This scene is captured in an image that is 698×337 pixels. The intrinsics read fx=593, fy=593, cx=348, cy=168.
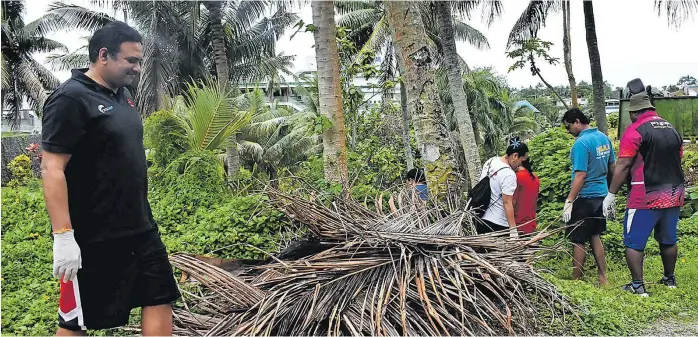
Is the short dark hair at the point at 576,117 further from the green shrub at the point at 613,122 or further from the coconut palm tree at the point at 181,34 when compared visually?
the green shrub at the point at 613,122

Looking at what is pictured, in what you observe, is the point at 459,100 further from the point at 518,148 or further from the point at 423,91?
the point at 518,148

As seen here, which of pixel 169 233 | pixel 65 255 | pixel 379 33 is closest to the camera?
pixel 65 255

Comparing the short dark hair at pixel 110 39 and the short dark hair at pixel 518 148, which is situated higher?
the short dark hair at pixel 110 39

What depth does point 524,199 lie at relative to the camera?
547 centimetres

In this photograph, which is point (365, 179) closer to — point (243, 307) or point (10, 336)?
point (243, 307)

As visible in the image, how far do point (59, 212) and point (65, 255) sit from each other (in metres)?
0.20

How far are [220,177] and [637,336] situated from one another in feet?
16.9

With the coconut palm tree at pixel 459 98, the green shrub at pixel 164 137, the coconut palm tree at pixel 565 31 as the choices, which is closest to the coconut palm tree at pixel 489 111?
the coconut palm tree at pixel 565 31

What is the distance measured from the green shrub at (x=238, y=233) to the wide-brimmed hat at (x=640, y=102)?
3400 millimetres

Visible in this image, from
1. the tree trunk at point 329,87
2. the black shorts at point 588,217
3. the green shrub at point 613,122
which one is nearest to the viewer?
the black shorts at point 588,217

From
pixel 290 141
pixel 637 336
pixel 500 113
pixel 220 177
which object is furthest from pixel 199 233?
pixel 500 113

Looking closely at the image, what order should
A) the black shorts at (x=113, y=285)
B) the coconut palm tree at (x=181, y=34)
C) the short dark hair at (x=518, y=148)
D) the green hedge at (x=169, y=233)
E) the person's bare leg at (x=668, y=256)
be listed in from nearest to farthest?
the black shorts at (x=113, y=285) < the green hedge at (x=169, y=233) < the short dark hair at (x=518, y=148) < the person's bare leg at (x=668, y=256) < the coconut palm tree at (x=181, y=34)

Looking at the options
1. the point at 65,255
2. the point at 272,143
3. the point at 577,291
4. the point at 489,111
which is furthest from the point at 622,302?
the point at 272,143

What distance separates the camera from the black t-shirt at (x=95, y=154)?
2.83m
